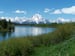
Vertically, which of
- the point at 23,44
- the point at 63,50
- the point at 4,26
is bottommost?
the point at 4,26

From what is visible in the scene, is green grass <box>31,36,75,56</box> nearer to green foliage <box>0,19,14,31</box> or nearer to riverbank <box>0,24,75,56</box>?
riverbank <box>0,24,75,56</box>

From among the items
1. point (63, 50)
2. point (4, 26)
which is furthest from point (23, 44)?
point (4, 26)

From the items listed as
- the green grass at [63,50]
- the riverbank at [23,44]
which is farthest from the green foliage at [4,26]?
the green grass at [63,50]

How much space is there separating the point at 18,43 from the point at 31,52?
41.4 inches

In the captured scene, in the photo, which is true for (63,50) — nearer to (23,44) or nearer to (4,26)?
(23,44)

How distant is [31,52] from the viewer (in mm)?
13602

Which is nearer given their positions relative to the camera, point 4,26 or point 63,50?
point 63,50

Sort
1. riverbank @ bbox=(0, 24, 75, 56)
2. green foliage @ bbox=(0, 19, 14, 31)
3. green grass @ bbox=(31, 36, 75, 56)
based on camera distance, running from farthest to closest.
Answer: green foliage @ bbox=(0, 19, 14, 31), riverbank @ bbox=(0, 24, 75, 56), green grass @ bbox=(31, 36, 75, 56)

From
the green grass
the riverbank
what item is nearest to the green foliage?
the riverbank

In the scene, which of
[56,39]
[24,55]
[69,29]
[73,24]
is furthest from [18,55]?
[73,24]

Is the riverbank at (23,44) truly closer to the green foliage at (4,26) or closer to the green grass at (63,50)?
the green grass at (63,50)

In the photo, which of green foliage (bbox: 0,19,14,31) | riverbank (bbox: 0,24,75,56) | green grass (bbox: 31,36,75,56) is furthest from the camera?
green foliage (bbox: 0,19,14,31)

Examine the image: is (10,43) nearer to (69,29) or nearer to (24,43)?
(24,43)

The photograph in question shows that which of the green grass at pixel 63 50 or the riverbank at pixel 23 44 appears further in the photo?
the riverbank at pixel 23 44
